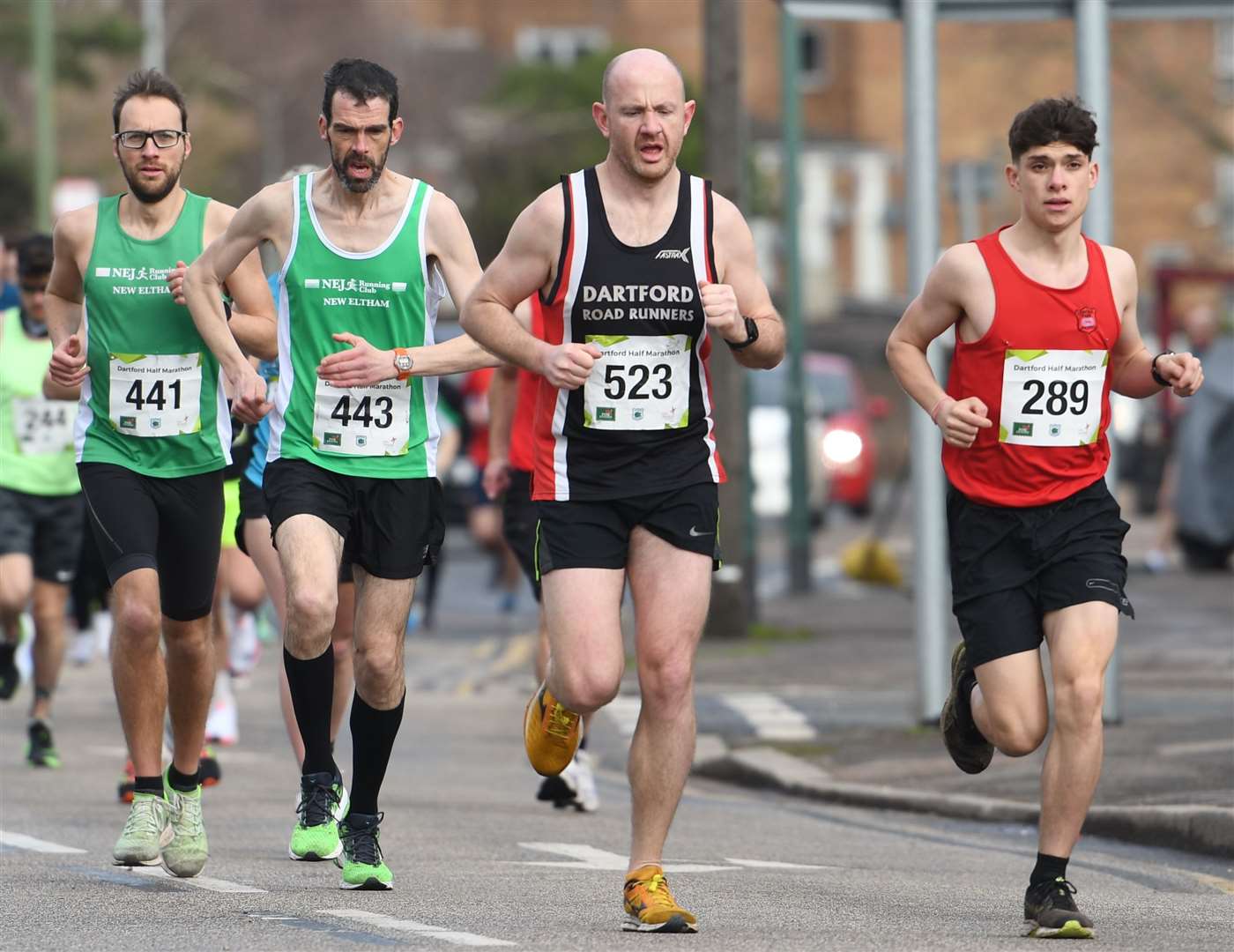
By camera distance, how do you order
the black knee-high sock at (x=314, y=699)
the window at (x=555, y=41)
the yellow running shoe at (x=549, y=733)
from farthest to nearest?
the window at (x=555, y=41)
the black knee-high sock at (x=314, y=699)
the yellow running shoe at (x=549, y=733)

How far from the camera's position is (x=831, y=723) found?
45.0 ft

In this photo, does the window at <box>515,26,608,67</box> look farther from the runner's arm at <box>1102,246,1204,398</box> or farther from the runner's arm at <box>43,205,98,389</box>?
the runner's arm at <box>1102,246,1204,398</box>

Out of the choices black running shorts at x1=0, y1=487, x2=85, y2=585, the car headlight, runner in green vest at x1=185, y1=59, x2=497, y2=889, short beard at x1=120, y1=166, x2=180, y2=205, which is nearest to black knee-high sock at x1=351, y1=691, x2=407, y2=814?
runner in green vest at x1=185, y1=59, x2=497, y2=889

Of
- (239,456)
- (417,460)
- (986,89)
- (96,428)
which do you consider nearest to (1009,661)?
(417,460)

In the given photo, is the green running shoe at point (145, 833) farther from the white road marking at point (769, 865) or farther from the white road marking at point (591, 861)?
the white road marking at point (769, 865)

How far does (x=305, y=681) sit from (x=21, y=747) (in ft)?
16.9

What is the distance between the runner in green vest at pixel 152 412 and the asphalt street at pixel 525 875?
510 mm

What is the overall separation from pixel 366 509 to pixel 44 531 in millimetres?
4569

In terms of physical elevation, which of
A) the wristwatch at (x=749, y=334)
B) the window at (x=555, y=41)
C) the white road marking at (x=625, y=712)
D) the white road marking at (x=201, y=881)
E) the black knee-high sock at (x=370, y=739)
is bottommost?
the white road marking at (x=625, y=712)

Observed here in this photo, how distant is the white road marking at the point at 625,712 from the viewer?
14.2 m

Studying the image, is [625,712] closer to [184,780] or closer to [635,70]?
[184,780]

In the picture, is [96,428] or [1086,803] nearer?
[1086,803]

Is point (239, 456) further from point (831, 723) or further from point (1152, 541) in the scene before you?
point (1152, 541)

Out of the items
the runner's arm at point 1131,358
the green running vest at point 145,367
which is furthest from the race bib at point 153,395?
the runner's arm at point 1131,358
